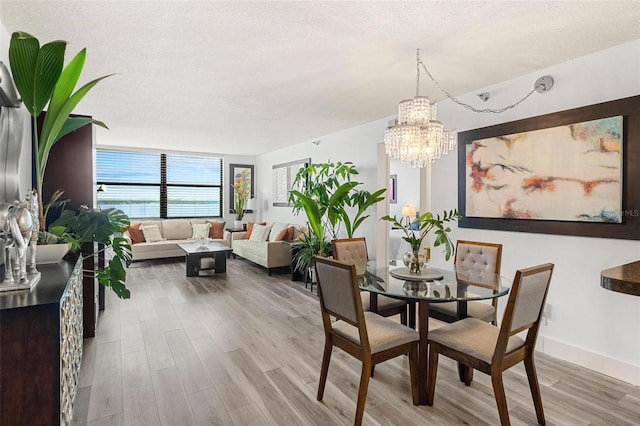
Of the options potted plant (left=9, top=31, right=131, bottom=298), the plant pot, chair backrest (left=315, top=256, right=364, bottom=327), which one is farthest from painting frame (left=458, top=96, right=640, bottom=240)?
the plant pot

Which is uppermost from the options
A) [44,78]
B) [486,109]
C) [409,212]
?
[486,109]

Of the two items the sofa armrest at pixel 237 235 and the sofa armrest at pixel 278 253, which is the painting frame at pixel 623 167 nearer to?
the sofa armrest at pixel 278 253

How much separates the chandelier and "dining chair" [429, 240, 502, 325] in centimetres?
84

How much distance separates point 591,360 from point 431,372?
1484 mm

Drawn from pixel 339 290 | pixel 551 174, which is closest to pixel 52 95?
pixel 339 290

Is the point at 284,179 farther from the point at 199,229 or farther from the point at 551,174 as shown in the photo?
the point at 551,174

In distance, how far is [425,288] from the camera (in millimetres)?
2213

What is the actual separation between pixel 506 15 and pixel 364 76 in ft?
4.02

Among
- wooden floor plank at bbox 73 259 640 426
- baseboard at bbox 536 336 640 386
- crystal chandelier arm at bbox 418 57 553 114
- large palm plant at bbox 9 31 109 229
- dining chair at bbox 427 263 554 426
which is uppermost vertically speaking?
crystal chandelier arm at bbox 418 57 553 114

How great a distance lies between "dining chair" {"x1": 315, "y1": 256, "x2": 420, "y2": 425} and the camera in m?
1.87

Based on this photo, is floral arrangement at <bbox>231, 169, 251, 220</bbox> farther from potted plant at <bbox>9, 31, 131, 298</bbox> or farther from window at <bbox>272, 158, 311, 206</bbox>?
potted plant at <bbox>9, 31, 131, 298</bbox>

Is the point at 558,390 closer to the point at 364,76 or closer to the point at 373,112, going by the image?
the point at 364,76

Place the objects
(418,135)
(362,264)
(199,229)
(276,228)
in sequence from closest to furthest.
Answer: (418,135), (362,264), (276,228), (199,229)

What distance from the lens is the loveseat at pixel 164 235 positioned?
6.54m
